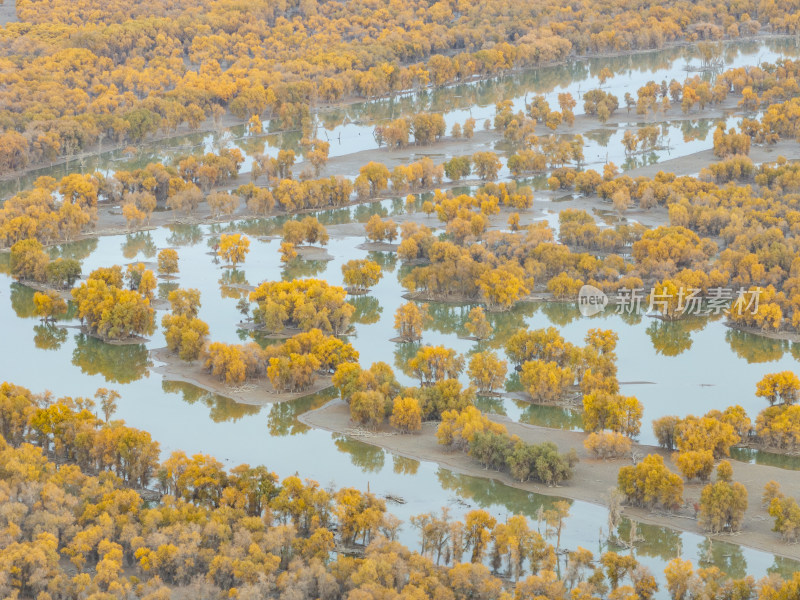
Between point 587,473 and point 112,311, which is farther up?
point 112,311

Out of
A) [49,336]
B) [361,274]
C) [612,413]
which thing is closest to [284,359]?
[361,274]

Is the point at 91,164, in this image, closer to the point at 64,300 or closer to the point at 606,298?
the point at 64,300

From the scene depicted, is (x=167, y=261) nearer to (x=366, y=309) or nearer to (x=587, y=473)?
(x=366, y=309)

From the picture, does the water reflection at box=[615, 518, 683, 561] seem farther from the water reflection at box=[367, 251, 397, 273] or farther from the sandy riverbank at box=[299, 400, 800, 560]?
the water reflection at box=[367, 251, 397, 273]

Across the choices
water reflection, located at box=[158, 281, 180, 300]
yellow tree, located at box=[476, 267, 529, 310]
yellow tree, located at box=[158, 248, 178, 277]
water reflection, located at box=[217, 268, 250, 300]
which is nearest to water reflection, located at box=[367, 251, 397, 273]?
water reflection, located at box=[217, 268, 250, 300]

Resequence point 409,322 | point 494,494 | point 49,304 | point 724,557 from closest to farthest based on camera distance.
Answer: point 724,557
point 494,494
point 409,322
point 49,304

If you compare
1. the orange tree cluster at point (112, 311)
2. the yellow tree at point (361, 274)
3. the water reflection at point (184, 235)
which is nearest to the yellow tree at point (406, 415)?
the orange tree cluster at point (112, 311)

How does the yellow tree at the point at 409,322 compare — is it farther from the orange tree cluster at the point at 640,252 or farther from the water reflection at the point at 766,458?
the water reflection at the point at 766,458
